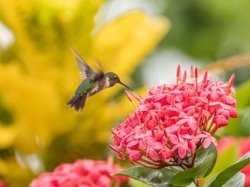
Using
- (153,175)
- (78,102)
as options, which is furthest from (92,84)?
(153,175)

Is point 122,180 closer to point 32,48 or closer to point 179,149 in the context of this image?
point 179,149

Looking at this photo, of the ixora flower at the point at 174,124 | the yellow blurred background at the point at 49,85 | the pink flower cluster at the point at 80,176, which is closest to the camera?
the ixora flower at the point at 174,124

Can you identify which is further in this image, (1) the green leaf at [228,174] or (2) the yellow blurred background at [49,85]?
(2) the yellow blurred background at [49,85]

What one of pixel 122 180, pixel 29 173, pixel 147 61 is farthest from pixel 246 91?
pixel 147 61

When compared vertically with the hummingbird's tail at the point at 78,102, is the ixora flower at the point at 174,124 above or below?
below

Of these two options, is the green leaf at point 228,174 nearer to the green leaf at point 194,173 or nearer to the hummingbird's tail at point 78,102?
the green leaf at point 194,173

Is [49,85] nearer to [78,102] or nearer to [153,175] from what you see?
[78,102]

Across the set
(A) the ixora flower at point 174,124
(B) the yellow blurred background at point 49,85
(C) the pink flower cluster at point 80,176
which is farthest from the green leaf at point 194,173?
(B) the yellow blurred background at point 49,85
